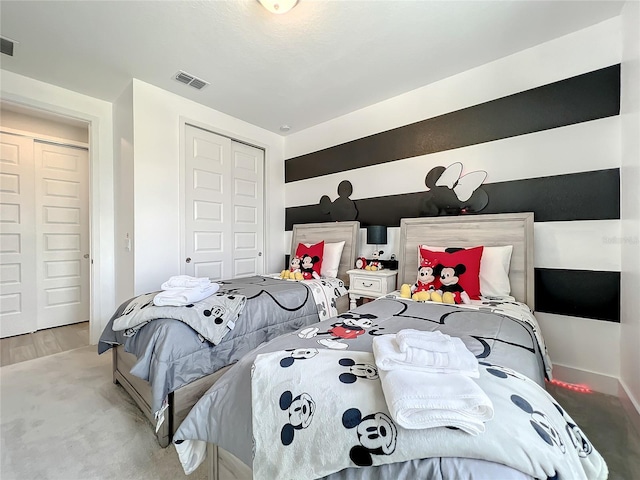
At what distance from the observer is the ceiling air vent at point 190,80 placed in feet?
8.46

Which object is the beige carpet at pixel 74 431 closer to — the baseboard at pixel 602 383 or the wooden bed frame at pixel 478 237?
the wooden bed frame at pixel 478 237

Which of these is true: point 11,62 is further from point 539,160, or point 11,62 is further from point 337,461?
point 539,160

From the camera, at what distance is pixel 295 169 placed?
3.96 metres

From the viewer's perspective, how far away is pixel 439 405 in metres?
0.65

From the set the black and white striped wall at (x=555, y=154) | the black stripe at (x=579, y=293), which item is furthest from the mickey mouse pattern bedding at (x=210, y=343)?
the black stripe at (x=579, y=293)

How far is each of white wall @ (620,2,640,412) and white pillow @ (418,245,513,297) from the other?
0.64m

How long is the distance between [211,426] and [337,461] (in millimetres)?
563

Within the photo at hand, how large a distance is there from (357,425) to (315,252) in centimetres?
251

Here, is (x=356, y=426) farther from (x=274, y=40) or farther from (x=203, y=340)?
(x=274, y=40)

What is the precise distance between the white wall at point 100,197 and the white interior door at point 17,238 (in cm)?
112

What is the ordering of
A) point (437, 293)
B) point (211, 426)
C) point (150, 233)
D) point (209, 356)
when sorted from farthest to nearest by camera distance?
point (150, 233) → point (437, 293) → point (209, 356) → point (211, 426)

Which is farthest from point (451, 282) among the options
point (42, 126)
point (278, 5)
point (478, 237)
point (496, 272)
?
point (42, 126)

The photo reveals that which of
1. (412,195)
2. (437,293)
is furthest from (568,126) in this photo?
(437,293)

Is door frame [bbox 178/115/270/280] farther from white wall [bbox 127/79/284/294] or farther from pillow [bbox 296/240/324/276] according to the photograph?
pillow [bbox 296/240/324/276]
